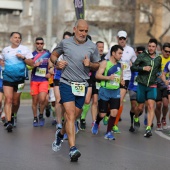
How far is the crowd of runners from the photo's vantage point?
9.59m

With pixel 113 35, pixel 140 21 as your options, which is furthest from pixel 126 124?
pixel 113 35

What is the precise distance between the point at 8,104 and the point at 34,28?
45.4 m

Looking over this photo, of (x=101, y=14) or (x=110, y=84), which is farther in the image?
(x=101, y=14)

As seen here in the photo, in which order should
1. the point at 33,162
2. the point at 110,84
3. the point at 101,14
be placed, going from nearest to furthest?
1. the point at 33,162
2. the point at 110,84
3. the point at 101,14

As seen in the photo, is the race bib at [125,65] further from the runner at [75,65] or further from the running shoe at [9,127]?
the runner at [75,65]

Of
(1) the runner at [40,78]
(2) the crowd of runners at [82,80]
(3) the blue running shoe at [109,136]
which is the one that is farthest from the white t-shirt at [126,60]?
(3) the blue running shoe at [109,136]

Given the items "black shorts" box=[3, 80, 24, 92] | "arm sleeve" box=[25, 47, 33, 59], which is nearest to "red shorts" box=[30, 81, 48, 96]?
"black shorts" box=[3, 80, 24, 92]

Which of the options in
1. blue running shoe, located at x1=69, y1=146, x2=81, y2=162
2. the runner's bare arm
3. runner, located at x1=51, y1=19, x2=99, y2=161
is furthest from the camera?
the runner's bare arm

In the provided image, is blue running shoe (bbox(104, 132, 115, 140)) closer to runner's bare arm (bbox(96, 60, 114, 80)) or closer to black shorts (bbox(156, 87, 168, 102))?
runner's bare arm (bbox(96, 60, 114, 80))

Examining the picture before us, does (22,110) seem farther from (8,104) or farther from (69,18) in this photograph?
(69,18)

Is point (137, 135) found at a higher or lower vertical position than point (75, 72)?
lower

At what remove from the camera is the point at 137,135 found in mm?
12875

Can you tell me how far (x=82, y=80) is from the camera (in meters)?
9.68

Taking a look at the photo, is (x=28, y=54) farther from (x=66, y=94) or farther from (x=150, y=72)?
(x=66, y=94)
